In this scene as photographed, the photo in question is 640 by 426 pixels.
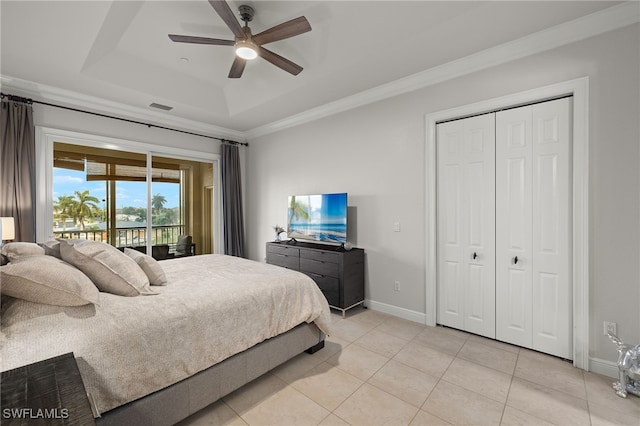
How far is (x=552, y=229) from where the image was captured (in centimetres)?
259

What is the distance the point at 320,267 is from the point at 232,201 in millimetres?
2530

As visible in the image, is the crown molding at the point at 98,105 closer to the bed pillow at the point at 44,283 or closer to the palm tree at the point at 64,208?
the palm tree at the point at 64,208

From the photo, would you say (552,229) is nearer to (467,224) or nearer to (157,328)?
(467,224)

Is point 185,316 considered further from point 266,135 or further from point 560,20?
point 266,135

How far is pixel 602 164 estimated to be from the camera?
232 cm

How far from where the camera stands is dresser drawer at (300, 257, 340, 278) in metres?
3.60

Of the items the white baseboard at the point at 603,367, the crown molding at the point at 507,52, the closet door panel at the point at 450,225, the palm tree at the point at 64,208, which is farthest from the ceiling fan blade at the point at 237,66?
the white baseboard at the point at 603,367

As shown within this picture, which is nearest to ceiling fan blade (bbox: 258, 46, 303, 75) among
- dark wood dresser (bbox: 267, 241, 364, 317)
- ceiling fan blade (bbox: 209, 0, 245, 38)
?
ceiling fan blade (bbox: 209, 0, 245, 38)

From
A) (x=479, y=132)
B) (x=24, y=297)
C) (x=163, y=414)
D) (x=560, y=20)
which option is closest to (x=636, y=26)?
(x=560, y=20)

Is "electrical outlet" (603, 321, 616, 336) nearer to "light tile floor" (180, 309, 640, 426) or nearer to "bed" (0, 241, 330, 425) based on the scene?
"light tile floor" (180, 309, 640, 426)

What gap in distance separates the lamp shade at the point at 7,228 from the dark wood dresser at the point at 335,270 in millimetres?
3023

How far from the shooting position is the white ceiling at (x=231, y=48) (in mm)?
2329

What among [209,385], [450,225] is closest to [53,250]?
Answer: [209,385]

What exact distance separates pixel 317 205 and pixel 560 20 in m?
3.05
